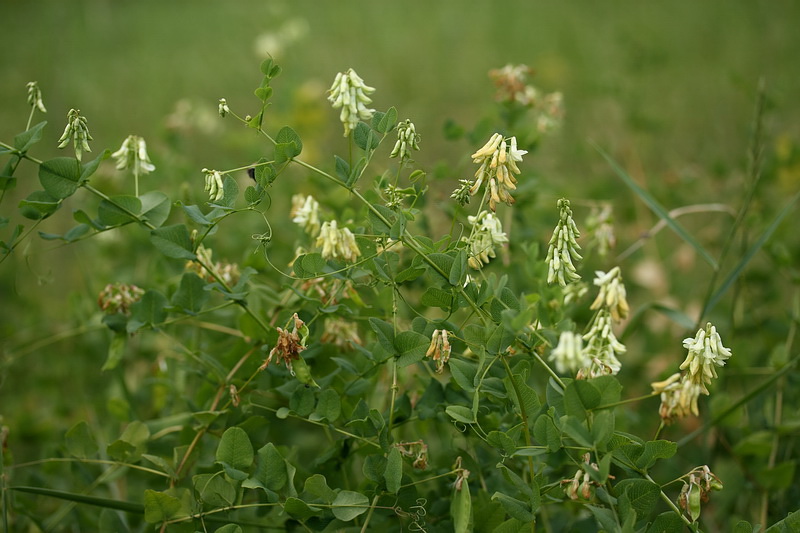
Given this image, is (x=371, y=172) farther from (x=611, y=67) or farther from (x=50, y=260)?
(x=611, y=67)

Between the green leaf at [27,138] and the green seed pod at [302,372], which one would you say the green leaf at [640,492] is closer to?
the green seed pod at [302,372]

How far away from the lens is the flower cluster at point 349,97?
1026 millimetres

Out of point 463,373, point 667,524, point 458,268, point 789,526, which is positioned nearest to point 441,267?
point 458,268

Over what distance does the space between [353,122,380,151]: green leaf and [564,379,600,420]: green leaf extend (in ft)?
1.44

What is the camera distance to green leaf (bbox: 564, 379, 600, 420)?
932 mm

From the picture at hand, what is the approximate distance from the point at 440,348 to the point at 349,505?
0.86 ft

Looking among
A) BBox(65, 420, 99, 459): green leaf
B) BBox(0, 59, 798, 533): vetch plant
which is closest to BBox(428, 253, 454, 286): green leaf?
BBox(0, 59, 798, 533): vetch plant

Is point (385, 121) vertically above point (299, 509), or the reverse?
point (385, 121)

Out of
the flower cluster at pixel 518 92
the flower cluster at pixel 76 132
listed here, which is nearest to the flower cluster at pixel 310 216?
the flower cluster at pixel 76 132

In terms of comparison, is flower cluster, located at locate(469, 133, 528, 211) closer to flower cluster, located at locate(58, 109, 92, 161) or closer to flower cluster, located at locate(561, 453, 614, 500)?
flower cluster, located at locate(561, 453, 614, 500)

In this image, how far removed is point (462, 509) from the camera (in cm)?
100

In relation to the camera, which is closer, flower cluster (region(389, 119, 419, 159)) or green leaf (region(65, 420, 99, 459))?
flower cluster (region(389, 119, 419, 159))

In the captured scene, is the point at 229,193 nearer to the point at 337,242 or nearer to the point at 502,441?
the point at 337,242

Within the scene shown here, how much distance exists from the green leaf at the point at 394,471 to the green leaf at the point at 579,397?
0.82 feet
